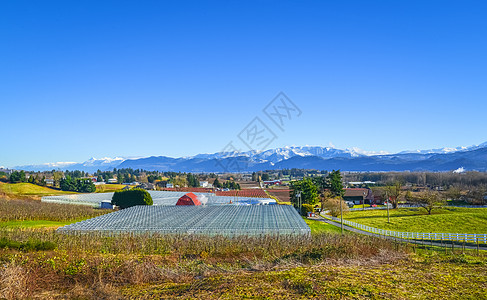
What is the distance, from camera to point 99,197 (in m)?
66.5

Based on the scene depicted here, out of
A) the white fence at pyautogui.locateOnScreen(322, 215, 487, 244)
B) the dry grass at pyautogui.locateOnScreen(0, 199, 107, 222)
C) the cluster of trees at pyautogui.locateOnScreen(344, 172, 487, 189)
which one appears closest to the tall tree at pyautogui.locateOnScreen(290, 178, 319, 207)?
Result: the white fence at pyautogui.locateOnScreen(322, 215, 487, 244)

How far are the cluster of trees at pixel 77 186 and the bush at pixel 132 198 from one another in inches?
1924

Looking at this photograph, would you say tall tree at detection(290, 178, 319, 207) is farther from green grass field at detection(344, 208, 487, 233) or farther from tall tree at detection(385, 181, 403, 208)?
tall tree at detection(385, 181, 403, 208)

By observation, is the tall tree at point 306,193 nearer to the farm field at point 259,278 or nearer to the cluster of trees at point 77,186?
the farm field at point 259,278

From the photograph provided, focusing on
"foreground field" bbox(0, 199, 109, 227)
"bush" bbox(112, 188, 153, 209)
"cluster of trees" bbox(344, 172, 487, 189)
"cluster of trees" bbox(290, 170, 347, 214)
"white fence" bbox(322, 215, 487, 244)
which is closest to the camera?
"white fence" bbox(322, 215, 487, 244)

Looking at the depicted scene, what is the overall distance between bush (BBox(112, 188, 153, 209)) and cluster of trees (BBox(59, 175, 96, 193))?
4888 centimetres

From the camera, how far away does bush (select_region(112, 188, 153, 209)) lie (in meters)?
49.1

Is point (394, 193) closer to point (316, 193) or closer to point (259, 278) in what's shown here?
point (316, 193)

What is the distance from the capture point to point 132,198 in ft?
163

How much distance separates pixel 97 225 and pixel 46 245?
39.0 feet

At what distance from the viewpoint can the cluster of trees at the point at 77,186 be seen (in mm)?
94938

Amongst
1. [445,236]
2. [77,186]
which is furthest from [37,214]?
[77,186]

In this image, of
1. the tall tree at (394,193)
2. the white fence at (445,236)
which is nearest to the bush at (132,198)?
the white fence at (445,236)

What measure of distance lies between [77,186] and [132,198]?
188ft
